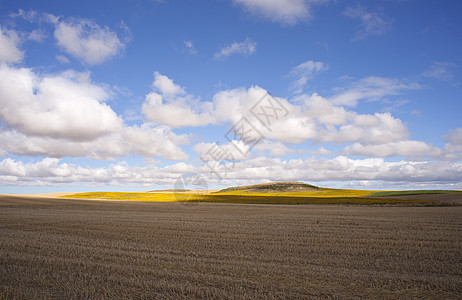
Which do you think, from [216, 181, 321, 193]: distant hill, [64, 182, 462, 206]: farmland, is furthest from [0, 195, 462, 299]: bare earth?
[216, 181, 321, 193]: distant hill

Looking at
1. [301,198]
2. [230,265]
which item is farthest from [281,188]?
[230,265]

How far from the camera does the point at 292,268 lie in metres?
7.94

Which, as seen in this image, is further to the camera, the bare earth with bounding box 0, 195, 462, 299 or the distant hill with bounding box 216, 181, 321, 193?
the distant hill with bounding box 216, 181, 321, 193

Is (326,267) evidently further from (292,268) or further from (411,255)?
(411,255)

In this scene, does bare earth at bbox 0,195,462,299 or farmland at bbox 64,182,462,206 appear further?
farmland at bbox 64,182,462,206

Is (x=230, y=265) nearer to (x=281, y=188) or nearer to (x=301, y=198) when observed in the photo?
(x=301, y=198)

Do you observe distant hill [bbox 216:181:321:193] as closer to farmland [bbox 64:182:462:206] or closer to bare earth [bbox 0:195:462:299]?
farmland [bbox 64:182:462:206]

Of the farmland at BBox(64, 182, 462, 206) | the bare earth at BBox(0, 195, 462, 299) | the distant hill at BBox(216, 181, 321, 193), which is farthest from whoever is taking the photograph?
the distant hill at BBox(216, 181, 321, 193)

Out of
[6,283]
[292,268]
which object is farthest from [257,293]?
[6,283]

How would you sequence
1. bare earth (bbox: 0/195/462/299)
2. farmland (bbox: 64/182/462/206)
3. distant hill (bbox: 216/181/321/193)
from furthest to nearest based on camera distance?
distant hill (bbox: 216/181/321/193), farmland (bbox: 64/182/462/206), bare earth (bbox: 0/195/462/299)

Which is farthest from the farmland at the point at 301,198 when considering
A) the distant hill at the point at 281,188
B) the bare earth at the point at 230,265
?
the bare earth at the point at 230,265

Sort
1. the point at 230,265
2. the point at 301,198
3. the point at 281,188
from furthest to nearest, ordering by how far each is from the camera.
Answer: the point at 281,188, the point at 301,198, the point at 230,265

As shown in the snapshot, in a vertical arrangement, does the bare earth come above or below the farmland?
above

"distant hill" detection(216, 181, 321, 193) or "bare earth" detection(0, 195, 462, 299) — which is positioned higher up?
"bare earth" detection(0, 195, 462, 299)
